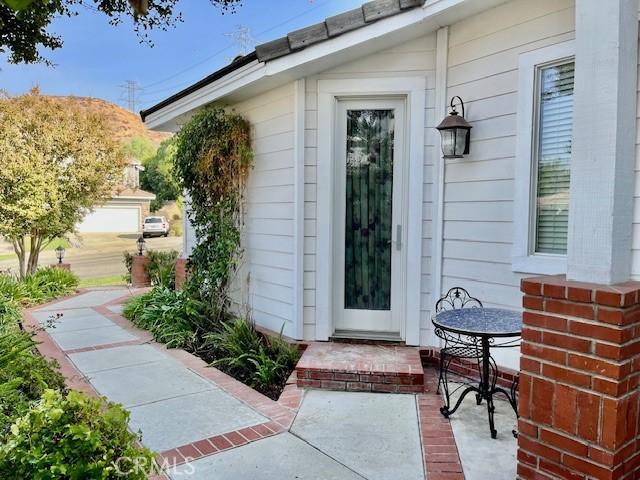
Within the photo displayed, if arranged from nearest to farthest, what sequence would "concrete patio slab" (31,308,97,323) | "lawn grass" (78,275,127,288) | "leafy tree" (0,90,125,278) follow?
"concrete patio slab" (31,308,97,323), "leafy tree" (0,90,125,278), "lawn grass" (78,275,127,288)

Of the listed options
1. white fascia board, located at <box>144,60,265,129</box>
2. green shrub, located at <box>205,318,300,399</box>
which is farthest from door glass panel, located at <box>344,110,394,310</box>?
white fascia board, located at <box>144,60,265,129</box>

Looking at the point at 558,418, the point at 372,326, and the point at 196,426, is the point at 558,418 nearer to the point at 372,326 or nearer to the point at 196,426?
the point at 196,426

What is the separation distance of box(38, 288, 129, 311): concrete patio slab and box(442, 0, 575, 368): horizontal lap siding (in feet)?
20.7

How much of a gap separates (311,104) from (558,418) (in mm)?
3558

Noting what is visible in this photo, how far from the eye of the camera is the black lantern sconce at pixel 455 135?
387 centimetres

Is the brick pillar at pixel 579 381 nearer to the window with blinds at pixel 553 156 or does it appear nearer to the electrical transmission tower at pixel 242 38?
the window with blinds at pixel 553 156

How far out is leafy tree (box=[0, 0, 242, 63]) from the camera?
12.4 ft

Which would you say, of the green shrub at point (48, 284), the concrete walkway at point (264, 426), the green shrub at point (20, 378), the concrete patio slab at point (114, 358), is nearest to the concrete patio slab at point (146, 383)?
the concrete walkway at point (264, 426)

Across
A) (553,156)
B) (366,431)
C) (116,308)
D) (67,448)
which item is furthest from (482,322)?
(116,308)

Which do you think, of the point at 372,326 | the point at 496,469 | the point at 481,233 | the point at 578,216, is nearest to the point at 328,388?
the point at 372,326

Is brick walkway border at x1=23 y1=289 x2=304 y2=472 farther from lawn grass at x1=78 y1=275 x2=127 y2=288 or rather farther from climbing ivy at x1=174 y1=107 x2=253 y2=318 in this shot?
lawn grass at x1=78 y1=275 x2=127 y2=288

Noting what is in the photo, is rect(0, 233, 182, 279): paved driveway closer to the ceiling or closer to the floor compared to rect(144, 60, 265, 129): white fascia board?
closer to the floor

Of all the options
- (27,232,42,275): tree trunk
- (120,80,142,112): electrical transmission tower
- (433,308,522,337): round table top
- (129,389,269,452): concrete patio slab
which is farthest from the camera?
(120,80,142,112): electrical transmission tower

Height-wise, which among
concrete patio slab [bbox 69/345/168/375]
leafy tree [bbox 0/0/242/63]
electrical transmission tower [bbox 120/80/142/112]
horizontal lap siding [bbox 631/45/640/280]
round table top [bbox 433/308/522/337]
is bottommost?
concrete patio slab [bbox 69/345/168/375]
